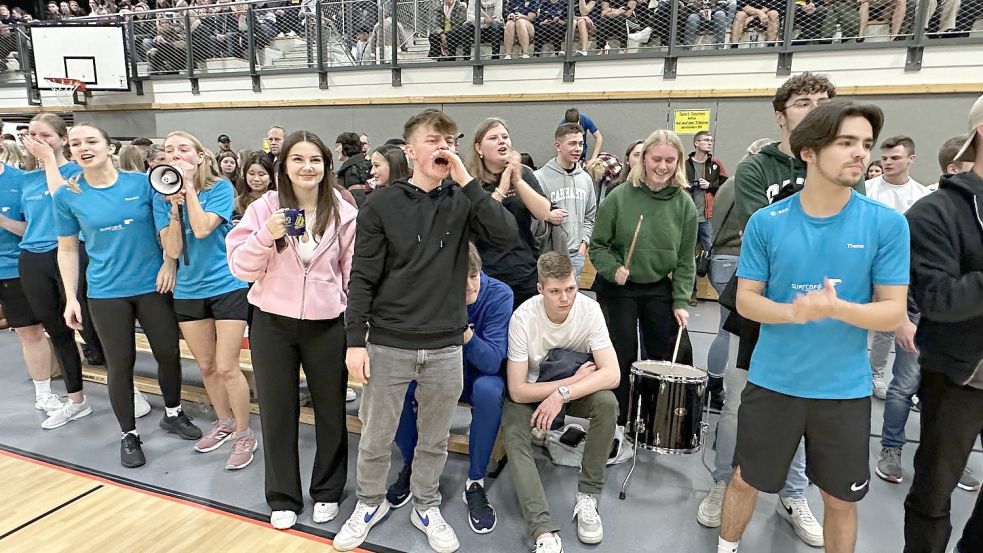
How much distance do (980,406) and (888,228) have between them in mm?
664

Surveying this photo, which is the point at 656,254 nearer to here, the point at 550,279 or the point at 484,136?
the point at 550,279

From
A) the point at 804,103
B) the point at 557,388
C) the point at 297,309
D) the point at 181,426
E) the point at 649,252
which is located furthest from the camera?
the point at 181,426

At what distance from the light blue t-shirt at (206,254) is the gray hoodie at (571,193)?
1794 millimetres

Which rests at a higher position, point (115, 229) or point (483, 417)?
point (115, 229)

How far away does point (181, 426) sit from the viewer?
3447 millimetres

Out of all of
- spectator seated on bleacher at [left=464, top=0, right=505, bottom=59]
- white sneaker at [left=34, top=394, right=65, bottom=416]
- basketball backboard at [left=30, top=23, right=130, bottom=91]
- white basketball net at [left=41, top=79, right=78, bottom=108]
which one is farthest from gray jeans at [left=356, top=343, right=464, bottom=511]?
white basketball net at [left=41, top=79, right=78, bottom=108]

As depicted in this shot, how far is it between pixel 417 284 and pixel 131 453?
6.97 feet

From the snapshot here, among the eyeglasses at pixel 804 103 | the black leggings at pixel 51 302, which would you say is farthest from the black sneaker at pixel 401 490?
the black leggings at pixel 51 302

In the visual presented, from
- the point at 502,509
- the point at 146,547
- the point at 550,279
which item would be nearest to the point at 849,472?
the point at 550,279

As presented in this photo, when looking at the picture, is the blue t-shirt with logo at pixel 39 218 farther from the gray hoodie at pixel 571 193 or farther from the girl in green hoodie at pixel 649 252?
the girl in green hoodie at pixel 649 252

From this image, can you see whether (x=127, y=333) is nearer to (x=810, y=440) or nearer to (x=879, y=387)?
(x=810, y=440)

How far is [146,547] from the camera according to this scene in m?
2.45

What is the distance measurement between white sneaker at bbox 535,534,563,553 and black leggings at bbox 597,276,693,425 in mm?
928

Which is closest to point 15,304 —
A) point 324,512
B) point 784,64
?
point 324,512
